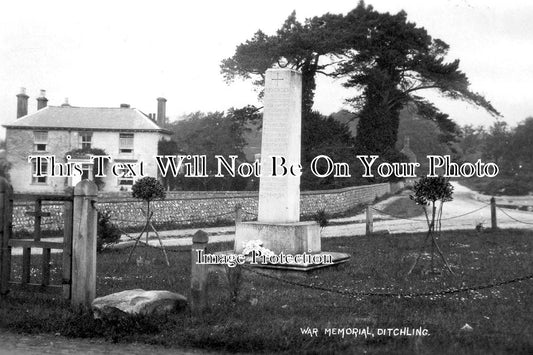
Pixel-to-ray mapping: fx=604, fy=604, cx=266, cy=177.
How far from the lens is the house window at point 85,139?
2079 inches

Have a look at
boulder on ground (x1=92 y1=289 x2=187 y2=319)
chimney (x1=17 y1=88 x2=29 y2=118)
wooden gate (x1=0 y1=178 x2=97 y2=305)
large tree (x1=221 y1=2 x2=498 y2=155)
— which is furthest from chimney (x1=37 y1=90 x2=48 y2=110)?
boulder on ground (x1=92 y1=289 x2=187 y2=319)

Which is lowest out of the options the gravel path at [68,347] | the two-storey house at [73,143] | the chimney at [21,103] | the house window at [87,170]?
the gravel path at [68,347]

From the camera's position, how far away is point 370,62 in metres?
44.9

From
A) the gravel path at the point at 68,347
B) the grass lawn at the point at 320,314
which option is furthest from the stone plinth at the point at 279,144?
the gravel path at the point at 68,347

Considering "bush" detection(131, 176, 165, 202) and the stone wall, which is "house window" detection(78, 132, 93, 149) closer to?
the stone wall

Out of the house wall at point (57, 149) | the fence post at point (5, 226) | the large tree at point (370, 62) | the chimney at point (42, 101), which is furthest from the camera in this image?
the chimney at point (42, 101)

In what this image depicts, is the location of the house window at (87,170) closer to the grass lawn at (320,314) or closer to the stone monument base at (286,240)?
the grass lawn at (320,314)

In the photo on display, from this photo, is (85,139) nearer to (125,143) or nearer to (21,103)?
(125,143)

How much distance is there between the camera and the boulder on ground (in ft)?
23.4

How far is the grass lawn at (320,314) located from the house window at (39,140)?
44.1m

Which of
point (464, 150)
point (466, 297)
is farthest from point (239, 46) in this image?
point (464, 150)

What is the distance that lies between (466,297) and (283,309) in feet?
9.83

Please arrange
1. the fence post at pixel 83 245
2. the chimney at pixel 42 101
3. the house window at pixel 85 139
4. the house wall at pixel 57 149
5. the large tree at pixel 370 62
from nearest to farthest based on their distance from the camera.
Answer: the fence post at pixel 83 245
the large tree at pixel 370 62
the house wall at pixel 57 149
the house window at pixel 85 139
the chimney at pixel 42 101

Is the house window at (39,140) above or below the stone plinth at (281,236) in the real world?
above
